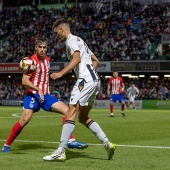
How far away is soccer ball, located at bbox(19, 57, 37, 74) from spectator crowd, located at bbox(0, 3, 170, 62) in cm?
3775

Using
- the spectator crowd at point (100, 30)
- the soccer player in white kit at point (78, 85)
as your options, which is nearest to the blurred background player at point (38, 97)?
the soccer player in white kit at point (78, 85)

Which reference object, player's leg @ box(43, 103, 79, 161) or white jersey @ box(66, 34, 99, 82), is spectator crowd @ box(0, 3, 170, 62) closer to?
white jersey @ box(66, 34, 99, 82)

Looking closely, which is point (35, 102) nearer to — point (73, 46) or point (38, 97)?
point (38, 97)

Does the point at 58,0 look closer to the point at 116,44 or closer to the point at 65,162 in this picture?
the point at 116,44

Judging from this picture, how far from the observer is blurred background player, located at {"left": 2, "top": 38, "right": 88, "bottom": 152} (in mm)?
10594

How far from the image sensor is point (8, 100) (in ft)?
169

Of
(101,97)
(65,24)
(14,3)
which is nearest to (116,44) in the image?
(101,97)

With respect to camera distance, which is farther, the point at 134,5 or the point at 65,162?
the point at 134,5

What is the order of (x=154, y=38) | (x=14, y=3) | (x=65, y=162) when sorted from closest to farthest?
(x=65, y=162), (x=154, y=38), (x=14, y=3)

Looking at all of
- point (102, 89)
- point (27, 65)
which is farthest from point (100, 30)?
point (27, 65)

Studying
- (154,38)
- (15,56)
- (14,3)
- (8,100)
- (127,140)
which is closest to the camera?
(127,140)

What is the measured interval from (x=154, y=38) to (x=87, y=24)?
891 cm

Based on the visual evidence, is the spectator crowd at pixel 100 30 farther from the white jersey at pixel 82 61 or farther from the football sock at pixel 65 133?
the football sock at pixel 65 133

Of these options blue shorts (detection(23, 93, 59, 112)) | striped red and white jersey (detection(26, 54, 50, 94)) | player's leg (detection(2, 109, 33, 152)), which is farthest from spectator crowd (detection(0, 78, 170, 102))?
player's leg (detection(2, 109, 33, 152))
